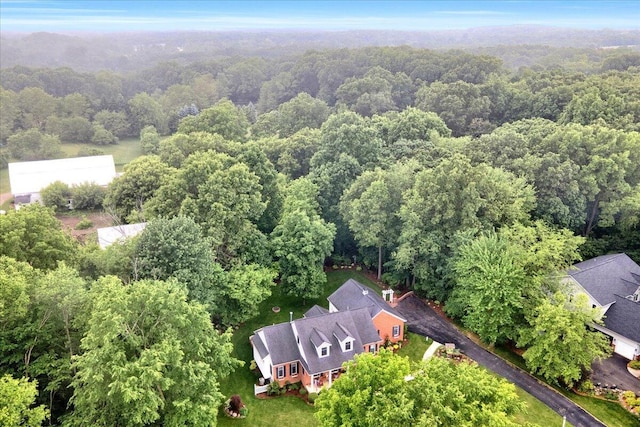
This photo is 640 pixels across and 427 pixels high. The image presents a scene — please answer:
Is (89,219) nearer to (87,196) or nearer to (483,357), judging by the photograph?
(87,196)

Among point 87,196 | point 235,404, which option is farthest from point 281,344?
point 87,196

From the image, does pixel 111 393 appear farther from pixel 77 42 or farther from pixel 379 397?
pixel 77 42

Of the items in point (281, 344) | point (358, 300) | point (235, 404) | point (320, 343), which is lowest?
point (235, 404)

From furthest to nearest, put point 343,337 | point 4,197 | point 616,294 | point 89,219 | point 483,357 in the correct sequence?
point 4,197 < point 89,219 < point 616,294 < point 483,357 < point 343,337

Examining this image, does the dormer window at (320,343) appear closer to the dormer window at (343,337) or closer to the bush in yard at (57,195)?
the dormer window at (343,337)

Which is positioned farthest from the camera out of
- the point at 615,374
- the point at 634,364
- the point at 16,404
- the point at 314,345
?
the point at 634,364

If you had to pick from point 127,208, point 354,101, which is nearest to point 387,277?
point 127,208

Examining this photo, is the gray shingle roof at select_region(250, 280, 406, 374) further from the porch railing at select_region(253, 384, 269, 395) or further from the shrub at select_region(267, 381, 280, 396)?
the porch railing at select_region(253, 384, 269, 395)
